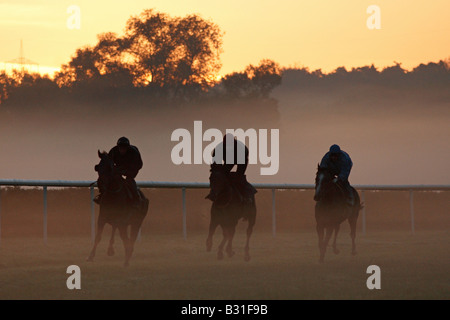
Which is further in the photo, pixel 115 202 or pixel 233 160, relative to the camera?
pixel 233 160

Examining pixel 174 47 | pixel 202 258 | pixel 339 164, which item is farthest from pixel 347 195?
pixel 174 47

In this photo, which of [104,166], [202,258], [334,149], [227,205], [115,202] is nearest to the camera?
[104,166]

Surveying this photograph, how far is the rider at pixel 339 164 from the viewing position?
13.5 metres

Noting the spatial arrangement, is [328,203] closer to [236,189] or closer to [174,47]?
[236,189]

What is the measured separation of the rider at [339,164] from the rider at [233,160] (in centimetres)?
135

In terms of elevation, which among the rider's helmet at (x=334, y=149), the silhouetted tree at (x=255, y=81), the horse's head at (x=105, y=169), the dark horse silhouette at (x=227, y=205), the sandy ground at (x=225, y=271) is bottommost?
the sandy ground at (x=225, y=271)

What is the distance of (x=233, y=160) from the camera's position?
45.8ft

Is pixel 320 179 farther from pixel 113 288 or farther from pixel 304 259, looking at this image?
pixel 113 288

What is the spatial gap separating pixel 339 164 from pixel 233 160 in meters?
1.70

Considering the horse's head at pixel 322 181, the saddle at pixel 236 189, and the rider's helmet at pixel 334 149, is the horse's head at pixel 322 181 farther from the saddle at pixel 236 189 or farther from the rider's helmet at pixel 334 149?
the saddle at pixel 236 189

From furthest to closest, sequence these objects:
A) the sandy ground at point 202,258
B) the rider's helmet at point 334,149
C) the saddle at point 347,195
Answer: the saddle at point 347,195 < the rider's helmet at point 334,149 < the sandy ground at point 202,258

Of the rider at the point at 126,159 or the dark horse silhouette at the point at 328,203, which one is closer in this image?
the rider at the point at 126,159

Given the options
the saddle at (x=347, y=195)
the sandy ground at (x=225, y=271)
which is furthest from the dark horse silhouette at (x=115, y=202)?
the saddle at (x=347, y=195)
